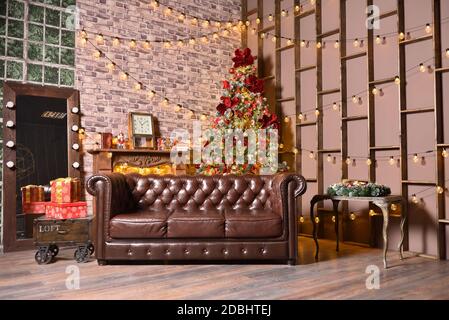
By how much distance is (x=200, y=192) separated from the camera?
15.2 ft

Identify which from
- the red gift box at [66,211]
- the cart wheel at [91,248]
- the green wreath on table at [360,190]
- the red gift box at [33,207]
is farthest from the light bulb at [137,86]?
the green wreath on table at [360,190]

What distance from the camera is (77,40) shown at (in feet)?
18.4

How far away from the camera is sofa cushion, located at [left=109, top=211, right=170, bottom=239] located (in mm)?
3904

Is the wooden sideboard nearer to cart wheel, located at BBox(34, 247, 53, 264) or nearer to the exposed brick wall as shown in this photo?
the exposed brick wall

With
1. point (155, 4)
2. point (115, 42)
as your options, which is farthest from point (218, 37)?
point (115, 42)

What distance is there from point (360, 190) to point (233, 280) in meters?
1.64

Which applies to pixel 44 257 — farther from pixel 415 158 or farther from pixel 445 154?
pixel 445 154

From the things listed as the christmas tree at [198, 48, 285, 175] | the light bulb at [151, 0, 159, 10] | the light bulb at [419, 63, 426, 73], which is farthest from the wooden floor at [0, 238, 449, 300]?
the light bulb at [151, 0, 159, 10]

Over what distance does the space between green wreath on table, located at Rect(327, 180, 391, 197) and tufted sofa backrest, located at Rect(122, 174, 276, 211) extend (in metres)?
0.73

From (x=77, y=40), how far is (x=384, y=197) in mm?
4430

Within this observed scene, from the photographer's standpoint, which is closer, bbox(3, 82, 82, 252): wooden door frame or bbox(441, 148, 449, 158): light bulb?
bbox(441, 148, 449, 158): light bulb

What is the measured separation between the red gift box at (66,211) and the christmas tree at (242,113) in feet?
7.21
